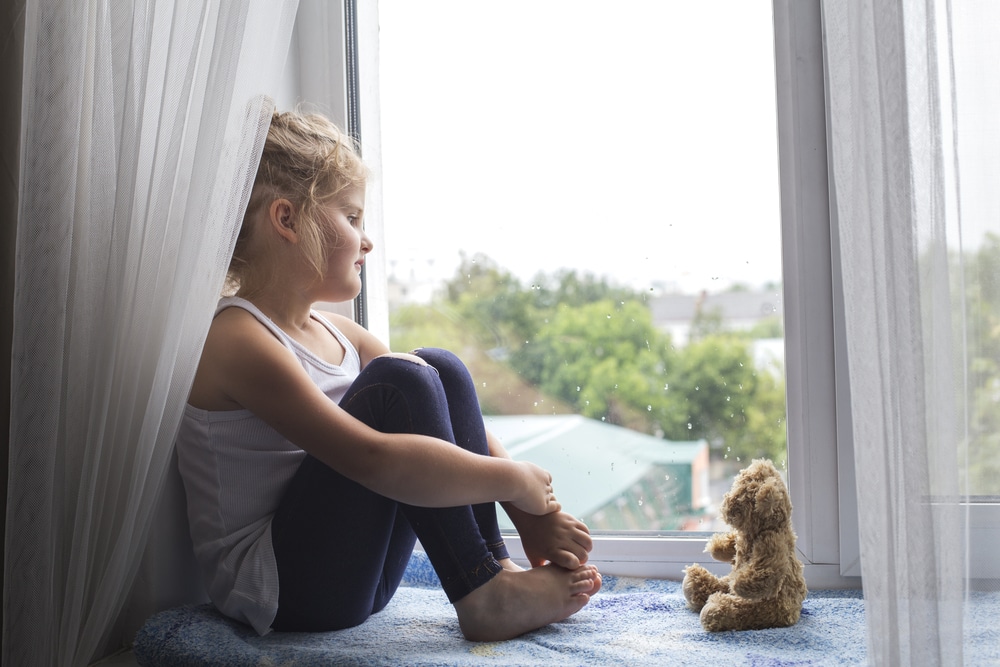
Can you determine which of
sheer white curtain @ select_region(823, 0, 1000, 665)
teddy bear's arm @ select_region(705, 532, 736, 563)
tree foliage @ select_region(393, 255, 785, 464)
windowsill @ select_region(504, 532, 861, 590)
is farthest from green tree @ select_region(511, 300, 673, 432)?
sheer white curtain @ select_region(823, 0, 1000, 665)

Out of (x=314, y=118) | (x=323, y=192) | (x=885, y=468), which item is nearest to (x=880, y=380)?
(x=885, y=468)

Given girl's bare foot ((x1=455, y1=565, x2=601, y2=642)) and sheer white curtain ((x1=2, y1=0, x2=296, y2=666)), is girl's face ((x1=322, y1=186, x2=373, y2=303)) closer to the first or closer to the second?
sheer white curtain ((x1=2, y1=0, x2=296, y2=666))

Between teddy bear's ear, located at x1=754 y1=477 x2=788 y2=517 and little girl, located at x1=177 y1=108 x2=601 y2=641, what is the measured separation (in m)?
0.24

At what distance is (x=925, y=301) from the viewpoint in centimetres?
75

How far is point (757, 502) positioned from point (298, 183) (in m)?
0.76

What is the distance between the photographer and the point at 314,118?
48.1 inches

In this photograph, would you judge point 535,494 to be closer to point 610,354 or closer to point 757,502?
point 757,502

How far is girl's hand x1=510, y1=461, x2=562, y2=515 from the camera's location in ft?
3.58

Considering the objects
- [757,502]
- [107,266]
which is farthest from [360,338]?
[757,502]

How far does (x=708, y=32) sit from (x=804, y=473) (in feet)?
2.39

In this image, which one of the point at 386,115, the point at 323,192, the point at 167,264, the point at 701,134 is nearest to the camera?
the point at 167,264

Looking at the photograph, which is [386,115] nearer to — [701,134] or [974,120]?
[701,134]

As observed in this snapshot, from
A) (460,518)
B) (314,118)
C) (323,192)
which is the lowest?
(460,518)

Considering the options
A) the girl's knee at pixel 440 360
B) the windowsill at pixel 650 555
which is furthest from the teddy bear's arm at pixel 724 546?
the girl's knee at pixel 440 360
